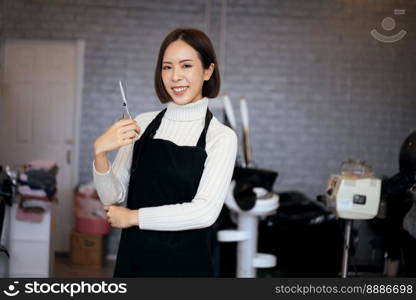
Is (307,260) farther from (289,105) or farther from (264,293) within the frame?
(264,293)

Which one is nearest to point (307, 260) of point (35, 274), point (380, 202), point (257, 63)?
point (380, 202)

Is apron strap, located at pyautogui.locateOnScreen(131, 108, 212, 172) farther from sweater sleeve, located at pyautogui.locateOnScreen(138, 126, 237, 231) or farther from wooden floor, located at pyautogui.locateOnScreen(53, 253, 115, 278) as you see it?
wooden floor, located at pyautogui.locateOnScreen(53, 253, 115, 278)

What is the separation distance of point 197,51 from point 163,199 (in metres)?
0.37

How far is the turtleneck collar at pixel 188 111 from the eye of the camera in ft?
5.24

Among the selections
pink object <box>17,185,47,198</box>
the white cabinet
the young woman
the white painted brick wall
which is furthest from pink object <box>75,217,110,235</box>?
the young woman

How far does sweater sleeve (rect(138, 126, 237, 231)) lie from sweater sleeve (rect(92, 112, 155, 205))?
94mm

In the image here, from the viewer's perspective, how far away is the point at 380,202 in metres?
3.46

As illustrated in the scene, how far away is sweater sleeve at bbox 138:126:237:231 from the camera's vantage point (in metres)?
1.48

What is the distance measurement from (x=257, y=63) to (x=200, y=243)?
339cm

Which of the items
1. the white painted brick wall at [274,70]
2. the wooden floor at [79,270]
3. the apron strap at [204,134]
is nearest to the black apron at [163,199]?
the apron strap at [204,134]

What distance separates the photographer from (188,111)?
5.24ft

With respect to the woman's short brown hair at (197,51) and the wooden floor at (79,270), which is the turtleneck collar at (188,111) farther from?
the wooden floor at (79,270)

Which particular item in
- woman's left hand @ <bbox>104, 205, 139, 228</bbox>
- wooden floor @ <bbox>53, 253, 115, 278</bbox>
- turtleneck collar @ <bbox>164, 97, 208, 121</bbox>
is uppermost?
turtleneck collar @ <bbox>164, 97, 208, 121</bbox>

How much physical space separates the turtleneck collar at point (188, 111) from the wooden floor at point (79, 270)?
317cm
